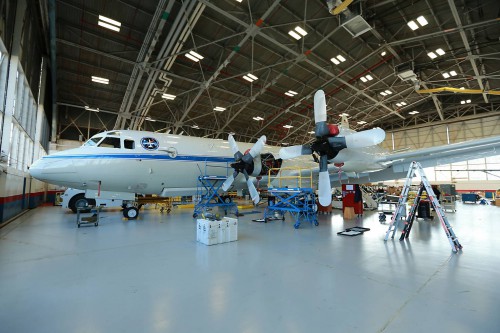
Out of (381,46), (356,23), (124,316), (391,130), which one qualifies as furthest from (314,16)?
(391,130)

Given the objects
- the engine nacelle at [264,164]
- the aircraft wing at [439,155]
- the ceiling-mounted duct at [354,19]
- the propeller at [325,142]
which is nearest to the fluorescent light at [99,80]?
the engine nacelle at [264,164]

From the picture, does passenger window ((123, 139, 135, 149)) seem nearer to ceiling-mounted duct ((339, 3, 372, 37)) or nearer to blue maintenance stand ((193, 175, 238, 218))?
blue maintenance stand ((193, 175, 238, 218))

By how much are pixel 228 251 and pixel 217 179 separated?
6.95 metres

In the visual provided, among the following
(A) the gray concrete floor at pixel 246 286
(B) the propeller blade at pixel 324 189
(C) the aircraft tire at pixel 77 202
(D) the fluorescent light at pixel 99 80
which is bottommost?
(A) the gray concrete floor at pixel 246 286

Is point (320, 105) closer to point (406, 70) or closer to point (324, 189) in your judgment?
point (324, 189)

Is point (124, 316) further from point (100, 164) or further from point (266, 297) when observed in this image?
point (100, 164)

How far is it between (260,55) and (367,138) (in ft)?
44.3

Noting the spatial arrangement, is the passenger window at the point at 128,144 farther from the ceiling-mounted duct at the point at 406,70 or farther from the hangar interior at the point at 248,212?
the ceiling-mounted duct at the point at 406,70

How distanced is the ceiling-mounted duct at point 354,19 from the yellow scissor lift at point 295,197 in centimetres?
898

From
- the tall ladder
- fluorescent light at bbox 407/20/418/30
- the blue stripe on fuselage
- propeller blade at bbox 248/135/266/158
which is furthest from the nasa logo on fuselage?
fluorescent light at bbox 407/20/418/30

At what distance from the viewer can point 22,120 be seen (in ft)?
39.6

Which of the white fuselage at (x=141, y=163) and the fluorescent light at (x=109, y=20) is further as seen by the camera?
the fluorescent light at (x=109, y=20)

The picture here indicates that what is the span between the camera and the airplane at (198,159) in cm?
816

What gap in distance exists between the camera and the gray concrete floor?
2898mm
